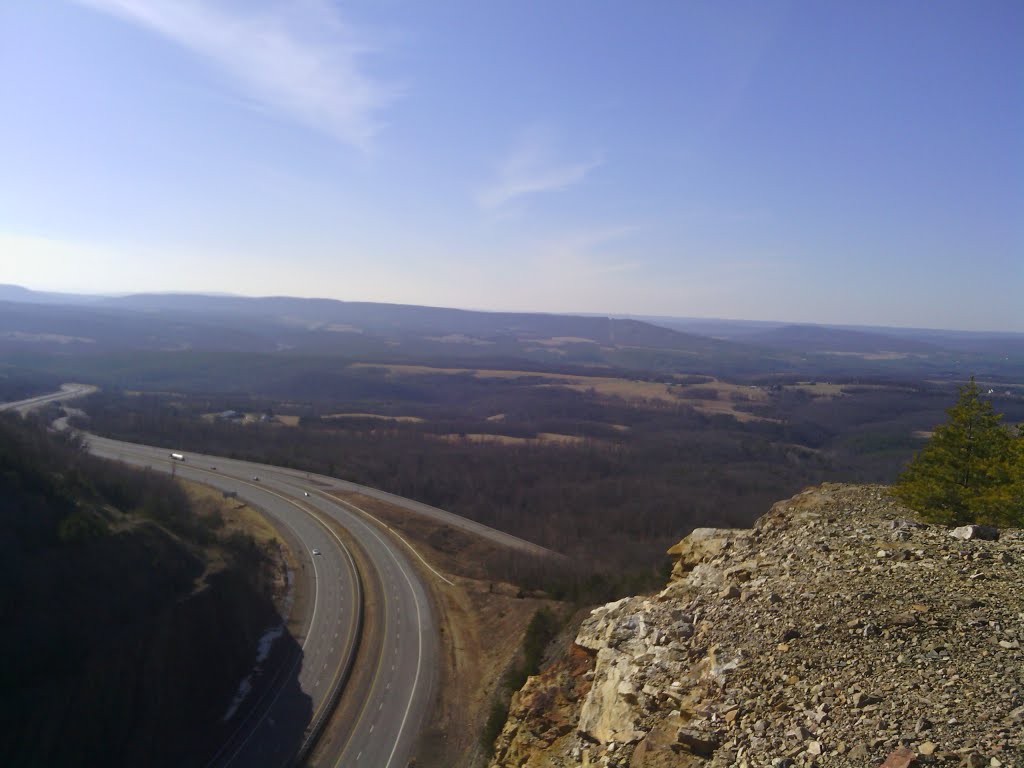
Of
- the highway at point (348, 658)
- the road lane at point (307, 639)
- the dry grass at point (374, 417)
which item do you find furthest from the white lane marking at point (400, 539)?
the dry grass at point (374, 417)

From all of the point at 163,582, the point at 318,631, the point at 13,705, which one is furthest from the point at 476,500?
the point at 13,705

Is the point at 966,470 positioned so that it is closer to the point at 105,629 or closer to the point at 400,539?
the point at 105,629

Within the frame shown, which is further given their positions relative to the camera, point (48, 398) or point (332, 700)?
point (48, 398)

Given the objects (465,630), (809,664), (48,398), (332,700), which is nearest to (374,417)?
(48,398)

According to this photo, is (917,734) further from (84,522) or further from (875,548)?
(84,522)

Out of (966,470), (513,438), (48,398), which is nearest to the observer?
(966,470)

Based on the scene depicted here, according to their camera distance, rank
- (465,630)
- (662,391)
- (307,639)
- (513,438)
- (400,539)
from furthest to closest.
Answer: (662,391) < (513,438) < (400,539) < (465,630) < (307,639)

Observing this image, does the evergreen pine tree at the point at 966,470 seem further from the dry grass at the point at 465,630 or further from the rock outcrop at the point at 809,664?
the dry grass at the point at 465,630

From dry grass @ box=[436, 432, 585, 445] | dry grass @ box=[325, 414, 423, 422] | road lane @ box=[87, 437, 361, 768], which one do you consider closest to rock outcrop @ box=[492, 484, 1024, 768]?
road lane @ box=[87, 437, 361, 768]
